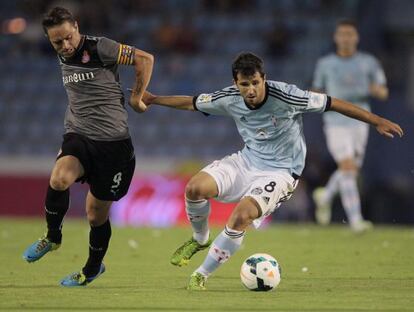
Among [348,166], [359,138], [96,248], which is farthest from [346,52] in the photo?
[96,248]

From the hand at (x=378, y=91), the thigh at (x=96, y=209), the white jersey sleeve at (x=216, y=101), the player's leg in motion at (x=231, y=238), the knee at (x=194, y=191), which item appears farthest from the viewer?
the hand at (x=378, y=91)

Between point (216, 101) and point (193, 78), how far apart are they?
12271 millimetres

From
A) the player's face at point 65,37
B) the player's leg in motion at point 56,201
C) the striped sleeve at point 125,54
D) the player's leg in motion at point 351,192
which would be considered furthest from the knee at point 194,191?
the player's leg in motion at point 351,192

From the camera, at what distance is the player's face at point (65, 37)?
8531 mm

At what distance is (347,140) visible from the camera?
14.2m

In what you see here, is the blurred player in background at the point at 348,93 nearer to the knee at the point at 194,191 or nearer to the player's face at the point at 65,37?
the knee at the point at 194,191

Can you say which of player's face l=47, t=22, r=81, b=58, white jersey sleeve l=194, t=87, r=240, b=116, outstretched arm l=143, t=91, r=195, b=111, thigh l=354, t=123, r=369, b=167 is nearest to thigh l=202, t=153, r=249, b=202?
white jersey sleeve l=194, t=87, r=240, b=116

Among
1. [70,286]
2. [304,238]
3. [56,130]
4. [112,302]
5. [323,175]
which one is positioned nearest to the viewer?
[112,302]

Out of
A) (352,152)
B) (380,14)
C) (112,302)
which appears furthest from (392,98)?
(112,302)

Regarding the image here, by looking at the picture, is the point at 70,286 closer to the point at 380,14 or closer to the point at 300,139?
the point at 300,139

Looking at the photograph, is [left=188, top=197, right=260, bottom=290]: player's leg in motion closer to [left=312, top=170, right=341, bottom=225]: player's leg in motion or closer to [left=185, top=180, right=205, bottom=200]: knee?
[left=185, top=180, right=205, bottom=200]: knee

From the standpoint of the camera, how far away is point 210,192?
8828mm

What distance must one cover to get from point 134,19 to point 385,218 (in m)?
6.90

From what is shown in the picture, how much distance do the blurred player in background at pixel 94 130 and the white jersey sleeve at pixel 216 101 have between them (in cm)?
55
